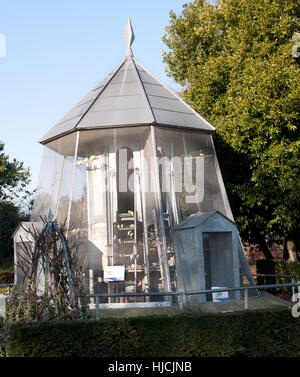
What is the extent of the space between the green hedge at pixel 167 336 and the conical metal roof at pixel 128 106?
7648 millimetres

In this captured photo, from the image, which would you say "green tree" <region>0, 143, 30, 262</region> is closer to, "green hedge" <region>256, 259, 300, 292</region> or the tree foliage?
the tree foliage

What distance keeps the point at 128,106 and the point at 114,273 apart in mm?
5402

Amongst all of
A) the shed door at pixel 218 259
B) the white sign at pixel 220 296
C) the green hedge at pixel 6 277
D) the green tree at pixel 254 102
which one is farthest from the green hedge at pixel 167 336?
the green hedge at pixel 6 277

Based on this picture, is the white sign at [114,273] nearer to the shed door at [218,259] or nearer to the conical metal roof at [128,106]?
the shed door at [218,259]

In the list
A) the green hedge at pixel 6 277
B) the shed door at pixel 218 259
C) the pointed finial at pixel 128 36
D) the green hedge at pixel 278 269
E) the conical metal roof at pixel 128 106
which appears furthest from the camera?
the green hedge at pixel 6 277

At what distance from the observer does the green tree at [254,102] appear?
64.3 feet

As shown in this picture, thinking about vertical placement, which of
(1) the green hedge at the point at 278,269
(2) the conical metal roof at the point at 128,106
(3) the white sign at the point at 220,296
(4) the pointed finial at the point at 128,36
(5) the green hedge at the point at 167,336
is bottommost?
(5) the green hedge at the point at 167,336

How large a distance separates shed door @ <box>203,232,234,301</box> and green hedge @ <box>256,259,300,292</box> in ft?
15.7

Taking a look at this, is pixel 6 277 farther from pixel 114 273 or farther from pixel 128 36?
pixel 128 36

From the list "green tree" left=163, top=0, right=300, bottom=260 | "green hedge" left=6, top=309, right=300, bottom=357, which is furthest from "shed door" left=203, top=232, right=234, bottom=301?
"green tree" left=163, top=0, right=300, bottom=260

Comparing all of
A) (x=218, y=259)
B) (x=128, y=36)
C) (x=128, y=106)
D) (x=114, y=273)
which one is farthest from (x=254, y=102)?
(x=114, y=273)

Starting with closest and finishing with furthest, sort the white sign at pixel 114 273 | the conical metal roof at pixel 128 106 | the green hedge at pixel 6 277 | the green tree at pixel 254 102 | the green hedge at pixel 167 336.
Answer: the green hedge at pixel 167 336
the white sign at pixel 114 273
the conical metal roof at pixel 128 106
the green tree at pixel 254 102
the green hedge at pixel 6 277

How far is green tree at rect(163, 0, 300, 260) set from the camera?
19609 mm

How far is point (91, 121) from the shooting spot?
49.8 feet
